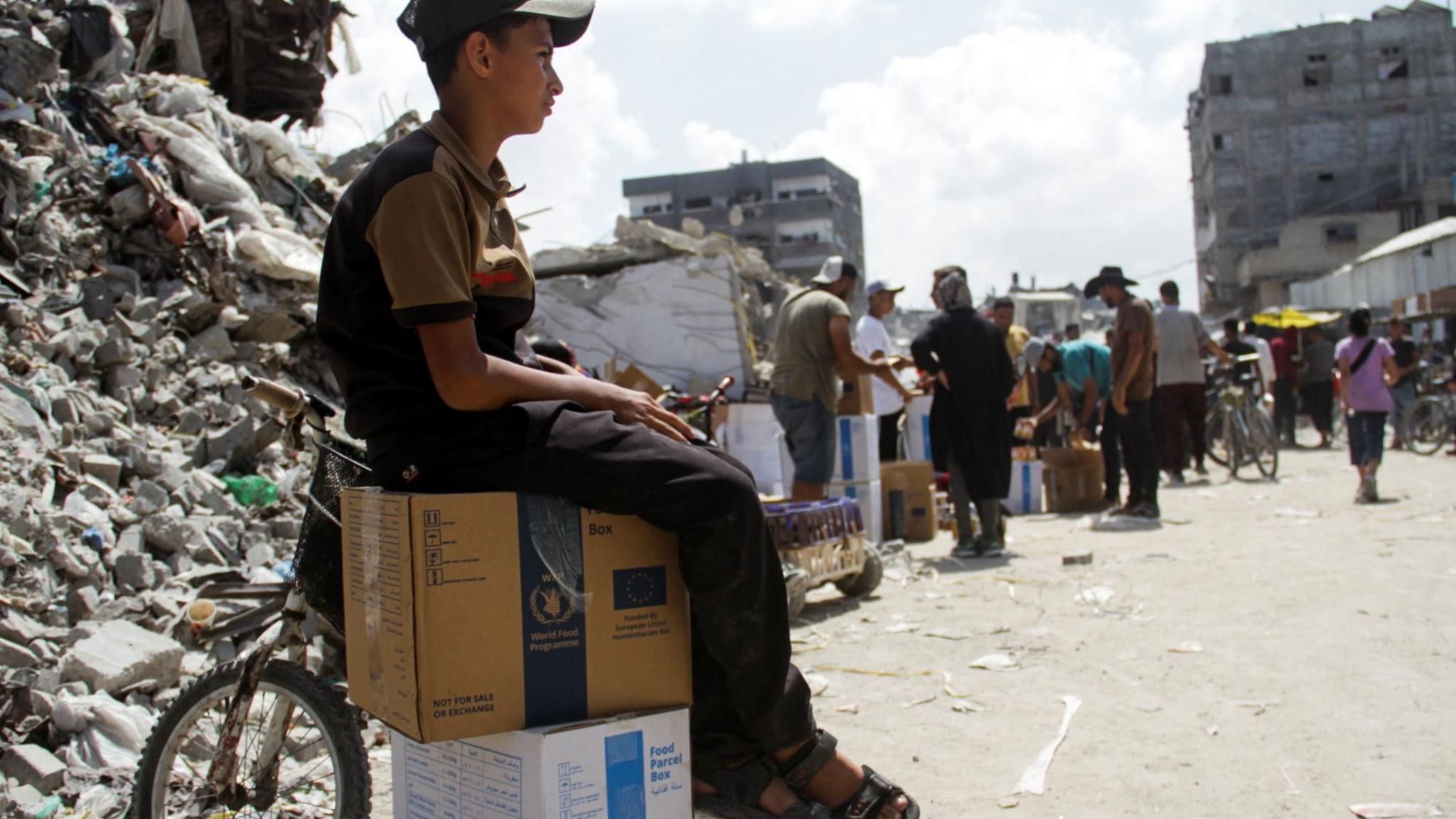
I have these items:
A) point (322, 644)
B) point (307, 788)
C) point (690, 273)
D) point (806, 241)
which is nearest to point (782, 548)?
point (322, 644)

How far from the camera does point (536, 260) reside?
18.1 m

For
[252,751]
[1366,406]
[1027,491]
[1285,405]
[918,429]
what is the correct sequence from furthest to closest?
1. [1285,405]
2. [1027,491]
3. [918,429]
4. [1366,406]
5. [252,751]

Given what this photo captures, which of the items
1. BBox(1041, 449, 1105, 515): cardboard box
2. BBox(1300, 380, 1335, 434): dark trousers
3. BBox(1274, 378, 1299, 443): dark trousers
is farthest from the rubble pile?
BBox(1300, 380, 1335, 434): dark trousers

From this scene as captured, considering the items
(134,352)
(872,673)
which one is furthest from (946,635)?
(134,352)

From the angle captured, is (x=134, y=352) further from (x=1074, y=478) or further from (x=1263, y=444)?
(x=1263, y=444)

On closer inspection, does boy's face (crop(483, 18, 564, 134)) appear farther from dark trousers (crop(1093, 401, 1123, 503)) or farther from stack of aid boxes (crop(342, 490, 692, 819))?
dark trousers (crop(1093, 401, 1123, 503))

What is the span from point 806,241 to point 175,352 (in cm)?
7841

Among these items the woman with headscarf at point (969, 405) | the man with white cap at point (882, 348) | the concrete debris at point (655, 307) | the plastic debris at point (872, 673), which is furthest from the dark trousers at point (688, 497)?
the concrete debris at point (655, 307)

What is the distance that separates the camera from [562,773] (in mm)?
2135

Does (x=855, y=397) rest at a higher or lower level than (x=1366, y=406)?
higher

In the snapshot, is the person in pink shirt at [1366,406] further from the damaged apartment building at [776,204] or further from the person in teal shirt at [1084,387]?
the damaged apartment building at [776,204]

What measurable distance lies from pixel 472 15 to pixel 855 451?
6338 millimetres

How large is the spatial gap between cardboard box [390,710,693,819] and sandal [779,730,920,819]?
0.86ft

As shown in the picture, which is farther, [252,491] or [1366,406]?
[1366,406]
